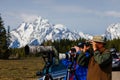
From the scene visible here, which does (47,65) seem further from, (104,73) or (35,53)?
(104,73)

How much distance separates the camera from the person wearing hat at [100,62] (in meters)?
8.21

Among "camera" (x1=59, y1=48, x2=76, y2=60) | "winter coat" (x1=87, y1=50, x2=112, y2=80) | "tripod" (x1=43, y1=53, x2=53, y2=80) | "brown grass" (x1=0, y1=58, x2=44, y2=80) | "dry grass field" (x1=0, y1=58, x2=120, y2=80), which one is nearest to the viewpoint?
"winter coat" (x1=87, y1=50, x2=112, y2=80)

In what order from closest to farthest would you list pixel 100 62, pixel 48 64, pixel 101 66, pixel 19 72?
pixel 100 62 → pixel 101 66 → pixel 48 64 → pixel 19 72

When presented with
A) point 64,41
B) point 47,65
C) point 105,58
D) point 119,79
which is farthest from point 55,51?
point 64,41

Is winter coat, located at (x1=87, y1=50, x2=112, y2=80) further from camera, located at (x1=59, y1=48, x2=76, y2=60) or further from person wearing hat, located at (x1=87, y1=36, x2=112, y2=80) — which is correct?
camera, located at (x1=59, y1=48, x2=76, y2=60)

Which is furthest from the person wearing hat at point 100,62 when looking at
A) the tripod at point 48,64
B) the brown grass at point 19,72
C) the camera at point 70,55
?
the brown grass at point 19,72

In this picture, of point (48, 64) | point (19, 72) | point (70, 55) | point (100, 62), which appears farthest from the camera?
point (19, 72)

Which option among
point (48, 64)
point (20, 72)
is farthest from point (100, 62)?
point (20, 72)

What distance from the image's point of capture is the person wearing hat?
8.21 meters

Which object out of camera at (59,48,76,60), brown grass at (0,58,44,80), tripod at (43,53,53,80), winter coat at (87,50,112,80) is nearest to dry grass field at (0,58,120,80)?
brown grass at (0,58,44,80)

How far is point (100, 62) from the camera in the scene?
8.20m

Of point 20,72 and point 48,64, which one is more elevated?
point 48,64

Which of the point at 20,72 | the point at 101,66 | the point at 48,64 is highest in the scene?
the point at 101,66

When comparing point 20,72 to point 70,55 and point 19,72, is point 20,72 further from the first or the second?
point 70,55
